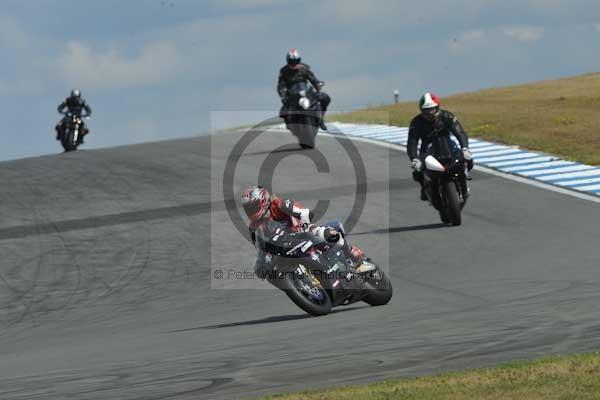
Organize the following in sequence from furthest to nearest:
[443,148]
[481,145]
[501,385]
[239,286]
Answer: [481,145] → [443,148] → [239,286] → [501,385]

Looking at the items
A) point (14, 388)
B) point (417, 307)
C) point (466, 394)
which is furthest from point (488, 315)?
point (14, 388)

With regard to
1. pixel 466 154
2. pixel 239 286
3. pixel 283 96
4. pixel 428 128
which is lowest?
pixel 239 286

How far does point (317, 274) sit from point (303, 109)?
14.4 metres

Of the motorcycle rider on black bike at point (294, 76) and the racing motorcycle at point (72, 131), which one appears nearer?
the motorcycle rider on black bike at point (294, 76)

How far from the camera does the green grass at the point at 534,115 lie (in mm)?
27406

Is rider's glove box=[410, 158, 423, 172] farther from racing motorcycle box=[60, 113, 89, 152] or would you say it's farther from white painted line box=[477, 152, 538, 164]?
racing motorcycle box=[60, 113, 89, 152]

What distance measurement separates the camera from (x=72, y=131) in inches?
1340

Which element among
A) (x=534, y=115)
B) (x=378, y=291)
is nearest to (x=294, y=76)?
(x=534, y=115)

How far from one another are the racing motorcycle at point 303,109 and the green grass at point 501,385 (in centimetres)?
1801

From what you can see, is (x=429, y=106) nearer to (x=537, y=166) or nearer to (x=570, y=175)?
(x=570, y=175)

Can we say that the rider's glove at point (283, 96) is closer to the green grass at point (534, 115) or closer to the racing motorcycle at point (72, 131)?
the green grass at point (534, 115)

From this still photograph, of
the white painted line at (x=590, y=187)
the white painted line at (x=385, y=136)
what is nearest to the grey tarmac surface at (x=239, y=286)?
the white painted line at (x=590, y=187)

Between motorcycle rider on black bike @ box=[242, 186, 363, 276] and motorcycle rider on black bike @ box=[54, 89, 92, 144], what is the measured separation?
23680mm

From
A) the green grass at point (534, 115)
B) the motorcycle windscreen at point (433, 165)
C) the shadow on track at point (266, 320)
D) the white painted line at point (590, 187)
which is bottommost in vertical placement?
the shadow on track at point (266, 320)
